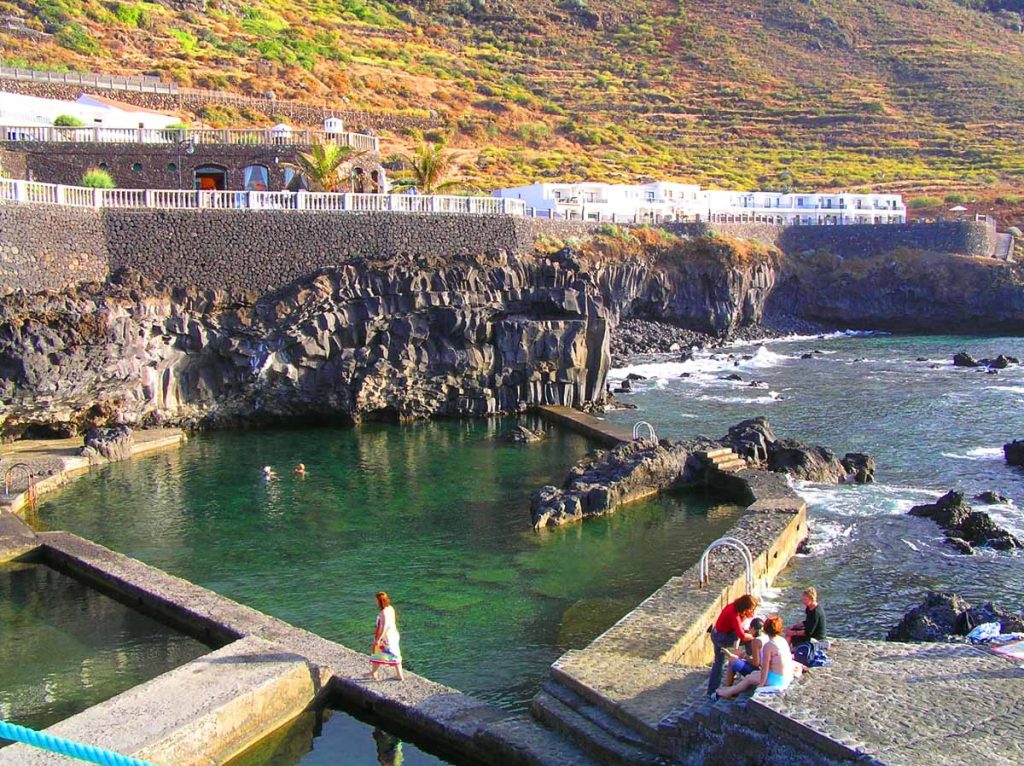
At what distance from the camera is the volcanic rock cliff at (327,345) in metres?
31.5

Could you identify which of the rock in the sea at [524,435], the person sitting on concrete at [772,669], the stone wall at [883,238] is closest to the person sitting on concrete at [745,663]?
the person sitting on concrete at [772,669]

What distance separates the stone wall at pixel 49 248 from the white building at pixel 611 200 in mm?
27160

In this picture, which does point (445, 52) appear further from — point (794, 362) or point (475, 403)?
point (475, 403)

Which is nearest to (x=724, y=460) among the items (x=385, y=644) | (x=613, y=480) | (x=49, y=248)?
(x=613, y=480)

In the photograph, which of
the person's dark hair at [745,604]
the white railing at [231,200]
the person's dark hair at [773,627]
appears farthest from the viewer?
the white railing at [231,200]

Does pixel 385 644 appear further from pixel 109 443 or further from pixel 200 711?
pixel 109 443

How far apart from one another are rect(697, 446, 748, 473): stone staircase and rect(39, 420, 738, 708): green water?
1778 millimetres

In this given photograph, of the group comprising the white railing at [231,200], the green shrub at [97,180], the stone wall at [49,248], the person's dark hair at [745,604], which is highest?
the green shrub at [97,180]

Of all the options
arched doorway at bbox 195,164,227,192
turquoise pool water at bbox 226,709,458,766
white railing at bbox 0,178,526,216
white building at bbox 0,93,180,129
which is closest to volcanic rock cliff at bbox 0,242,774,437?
white railing at bbox 0,178,526,216

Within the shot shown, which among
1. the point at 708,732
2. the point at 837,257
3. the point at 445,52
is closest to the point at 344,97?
the point at 445,52

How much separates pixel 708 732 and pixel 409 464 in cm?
2014

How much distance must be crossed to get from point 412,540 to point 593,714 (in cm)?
1048

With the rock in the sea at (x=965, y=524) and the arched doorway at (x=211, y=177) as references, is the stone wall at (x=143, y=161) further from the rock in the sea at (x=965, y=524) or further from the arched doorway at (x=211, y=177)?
the rock in the sea at (x=965, y=524)

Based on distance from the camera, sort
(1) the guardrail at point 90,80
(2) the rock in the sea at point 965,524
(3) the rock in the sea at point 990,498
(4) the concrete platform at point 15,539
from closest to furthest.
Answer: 1. (4) the concrete platform at point 15,539
2. (2) the rock in the sea at point 965,524
3. (3) the rock in the sea at point 990,498
4. (1) the guardrail at point 90,80
